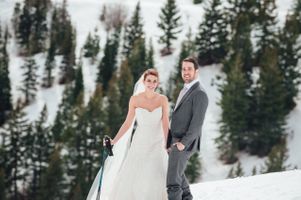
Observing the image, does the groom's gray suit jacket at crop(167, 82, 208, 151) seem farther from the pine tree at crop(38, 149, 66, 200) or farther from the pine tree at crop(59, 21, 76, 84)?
the pine tree at crop(59, 21, 76, 84)

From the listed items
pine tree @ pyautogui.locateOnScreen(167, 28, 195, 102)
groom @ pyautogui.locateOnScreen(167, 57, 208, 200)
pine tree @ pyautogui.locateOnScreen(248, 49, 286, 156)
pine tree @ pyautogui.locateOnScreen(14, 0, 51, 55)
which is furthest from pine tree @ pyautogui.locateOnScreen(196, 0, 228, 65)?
groom @ pyautogui.locateOnScreen(167, 57, 208, 200)

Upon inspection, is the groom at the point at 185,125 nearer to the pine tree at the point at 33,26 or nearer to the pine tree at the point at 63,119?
the pine tree at the point at 63,119

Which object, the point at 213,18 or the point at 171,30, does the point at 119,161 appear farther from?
the point at 171,30

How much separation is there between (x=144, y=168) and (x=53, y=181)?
43.6m

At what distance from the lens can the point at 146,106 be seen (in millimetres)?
5820

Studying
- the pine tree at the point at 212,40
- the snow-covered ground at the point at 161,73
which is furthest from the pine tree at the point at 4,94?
the pine tree at the point at 212,40

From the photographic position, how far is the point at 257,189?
7824 millimetres

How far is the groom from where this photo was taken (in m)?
5.29

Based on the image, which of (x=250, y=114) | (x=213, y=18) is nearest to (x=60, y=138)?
(x=250, y=114)

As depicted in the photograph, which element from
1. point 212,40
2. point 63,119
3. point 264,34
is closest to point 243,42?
point 264,34

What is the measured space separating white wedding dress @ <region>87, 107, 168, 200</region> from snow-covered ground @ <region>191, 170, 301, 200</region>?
2.00 m

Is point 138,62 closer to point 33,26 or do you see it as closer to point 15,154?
point 15,154

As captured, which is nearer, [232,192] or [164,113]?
[164,113]

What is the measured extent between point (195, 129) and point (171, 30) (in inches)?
3151
